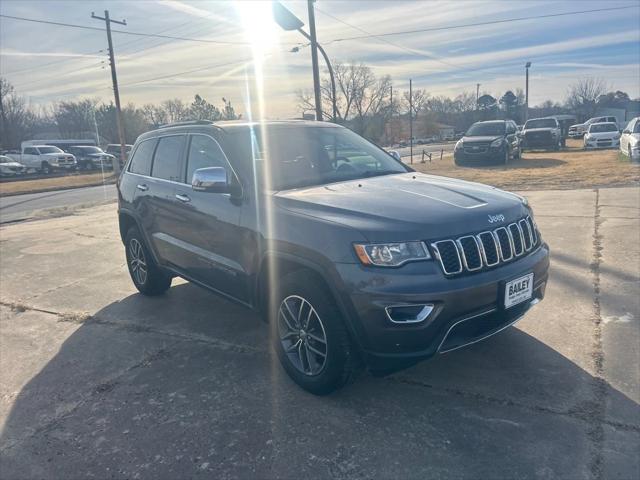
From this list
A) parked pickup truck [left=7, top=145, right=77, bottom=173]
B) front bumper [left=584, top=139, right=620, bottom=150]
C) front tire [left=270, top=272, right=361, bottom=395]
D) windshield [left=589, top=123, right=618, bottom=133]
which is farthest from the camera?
parked pickup truck [left=7, top=145, right=77, bottom=173]

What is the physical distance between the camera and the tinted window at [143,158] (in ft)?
17.3

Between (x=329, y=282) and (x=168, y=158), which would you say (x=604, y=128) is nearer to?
(x=168, y=158)

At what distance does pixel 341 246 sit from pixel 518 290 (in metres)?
1.20

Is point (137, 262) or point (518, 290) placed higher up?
Answer: point (518, 290)

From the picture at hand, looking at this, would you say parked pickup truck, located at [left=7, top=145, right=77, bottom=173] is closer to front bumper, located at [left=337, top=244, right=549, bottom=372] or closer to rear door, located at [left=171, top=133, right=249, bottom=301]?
rear door, located at [left=171, top=133, right=249, bottom=301]

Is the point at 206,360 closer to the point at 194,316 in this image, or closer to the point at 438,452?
the point at 194,316

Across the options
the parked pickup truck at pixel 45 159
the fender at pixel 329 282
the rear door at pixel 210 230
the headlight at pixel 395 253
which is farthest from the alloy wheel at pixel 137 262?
the parked pickup truck at pixel 45 159

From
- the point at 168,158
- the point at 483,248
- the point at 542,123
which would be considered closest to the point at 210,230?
the point at 168,158

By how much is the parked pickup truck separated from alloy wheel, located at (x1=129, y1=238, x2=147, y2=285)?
35.1 m

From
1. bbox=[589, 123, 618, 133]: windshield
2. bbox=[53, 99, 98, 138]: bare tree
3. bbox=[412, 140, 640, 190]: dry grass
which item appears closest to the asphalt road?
bbox=[412, 140, 640, 190]: dry grass

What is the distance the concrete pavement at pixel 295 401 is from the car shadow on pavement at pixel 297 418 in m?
0.01

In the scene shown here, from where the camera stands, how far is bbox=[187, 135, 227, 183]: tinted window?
4039mm

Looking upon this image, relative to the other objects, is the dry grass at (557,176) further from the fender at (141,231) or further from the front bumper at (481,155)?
the fender at (141,231)

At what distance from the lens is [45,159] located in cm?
3559
